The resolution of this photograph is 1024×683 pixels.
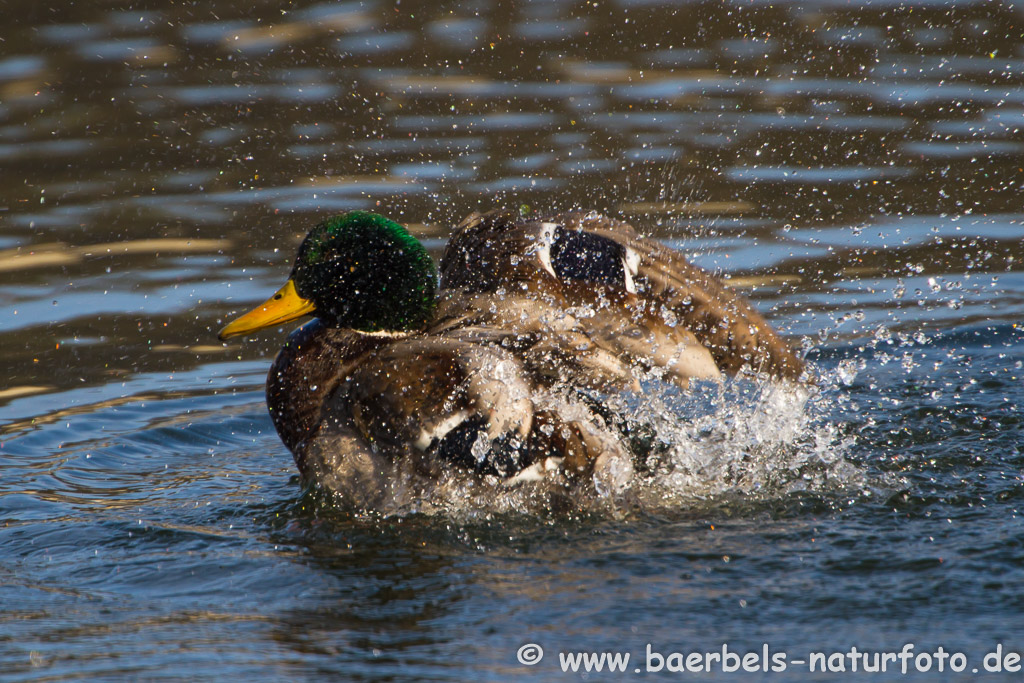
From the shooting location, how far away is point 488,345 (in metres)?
4.40

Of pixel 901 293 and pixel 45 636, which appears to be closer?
pixel 45 636

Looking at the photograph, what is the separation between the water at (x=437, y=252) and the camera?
147 inches

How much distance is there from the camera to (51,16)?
9.75m

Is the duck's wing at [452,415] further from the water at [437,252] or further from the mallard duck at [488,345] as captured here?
the water at [437,252]

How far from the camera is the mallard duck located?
14.0 ft

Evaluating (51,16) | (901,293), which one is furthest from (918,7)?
(51,16)

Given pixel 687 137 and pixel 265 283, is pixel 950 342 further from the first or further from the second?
pixel 265 283

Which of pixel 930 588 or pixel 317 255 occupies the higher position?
pixel 317 255

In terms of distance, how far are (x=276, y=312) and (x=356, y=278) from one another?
1.07 feet

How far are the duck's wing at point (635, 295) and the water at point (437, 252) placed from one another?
0.98ft

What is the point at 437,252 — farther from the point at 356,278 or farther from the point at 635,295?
the point at 635,295

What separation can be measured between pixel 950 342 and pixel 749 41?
4.31 metres

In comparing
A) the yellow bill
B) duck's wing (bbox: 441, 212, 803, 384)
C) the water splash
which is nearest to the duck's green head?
the yellow bill

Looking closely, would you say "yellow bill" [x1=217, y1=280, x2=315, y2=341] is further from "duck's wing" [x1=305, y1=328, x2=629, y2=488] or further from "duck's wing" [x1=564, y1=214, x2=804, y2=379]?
"duck's wing" [x1=564, y1=214, x2=804, y2=379]
